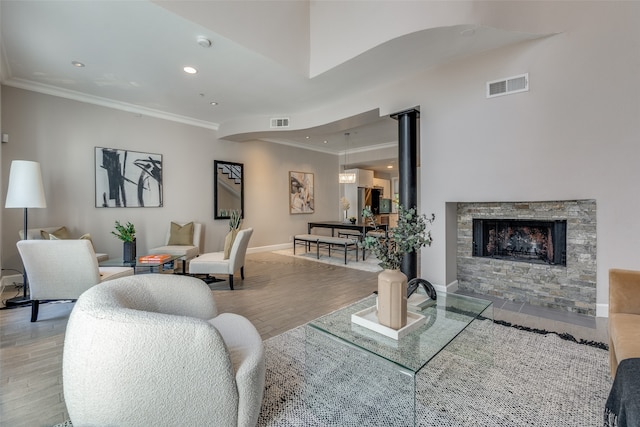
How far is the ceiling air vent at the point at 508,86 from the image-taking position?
10.3ft

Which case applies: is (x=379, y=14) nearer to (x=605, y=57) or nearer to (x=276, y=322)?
(x=605, y=57)

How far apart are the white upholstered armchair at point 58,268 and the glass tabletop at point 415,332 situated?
2447 millimetres

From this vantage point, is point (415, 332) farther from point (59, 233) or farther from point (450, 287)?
point (59, 233)

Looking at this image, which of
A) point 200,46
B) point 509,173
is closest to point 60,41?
point 200,46

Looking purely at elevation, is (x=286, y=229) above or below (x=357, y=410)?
above

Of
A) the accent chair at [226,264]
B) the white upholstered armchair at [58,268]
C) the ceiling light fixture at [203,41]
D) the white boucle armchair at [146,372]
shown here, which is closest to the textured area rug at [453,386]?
the white boucle armchair at [146,372]

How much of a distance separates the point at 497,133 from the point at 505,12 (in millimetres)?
1227

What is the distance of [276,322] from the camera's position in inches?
113

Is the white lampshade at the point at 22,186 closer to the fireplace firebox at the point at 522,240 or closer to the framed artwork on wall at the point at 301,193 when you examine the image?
the framed artwork on wall at the point at 301,193

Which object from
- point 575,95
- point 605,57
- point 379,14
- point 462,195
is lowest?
point 462,195

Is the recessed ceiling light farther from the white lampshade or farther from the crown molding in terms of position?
the white lampshade

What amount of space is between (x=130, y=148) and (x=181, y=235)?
6.00 feet

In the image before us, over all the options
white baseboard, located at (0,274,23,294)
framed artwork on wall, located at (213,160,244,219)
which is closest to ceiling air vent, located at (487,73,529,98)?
framed artwork on wall, located at (213,160,244,219)

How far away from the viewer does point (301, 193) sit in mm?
8109
